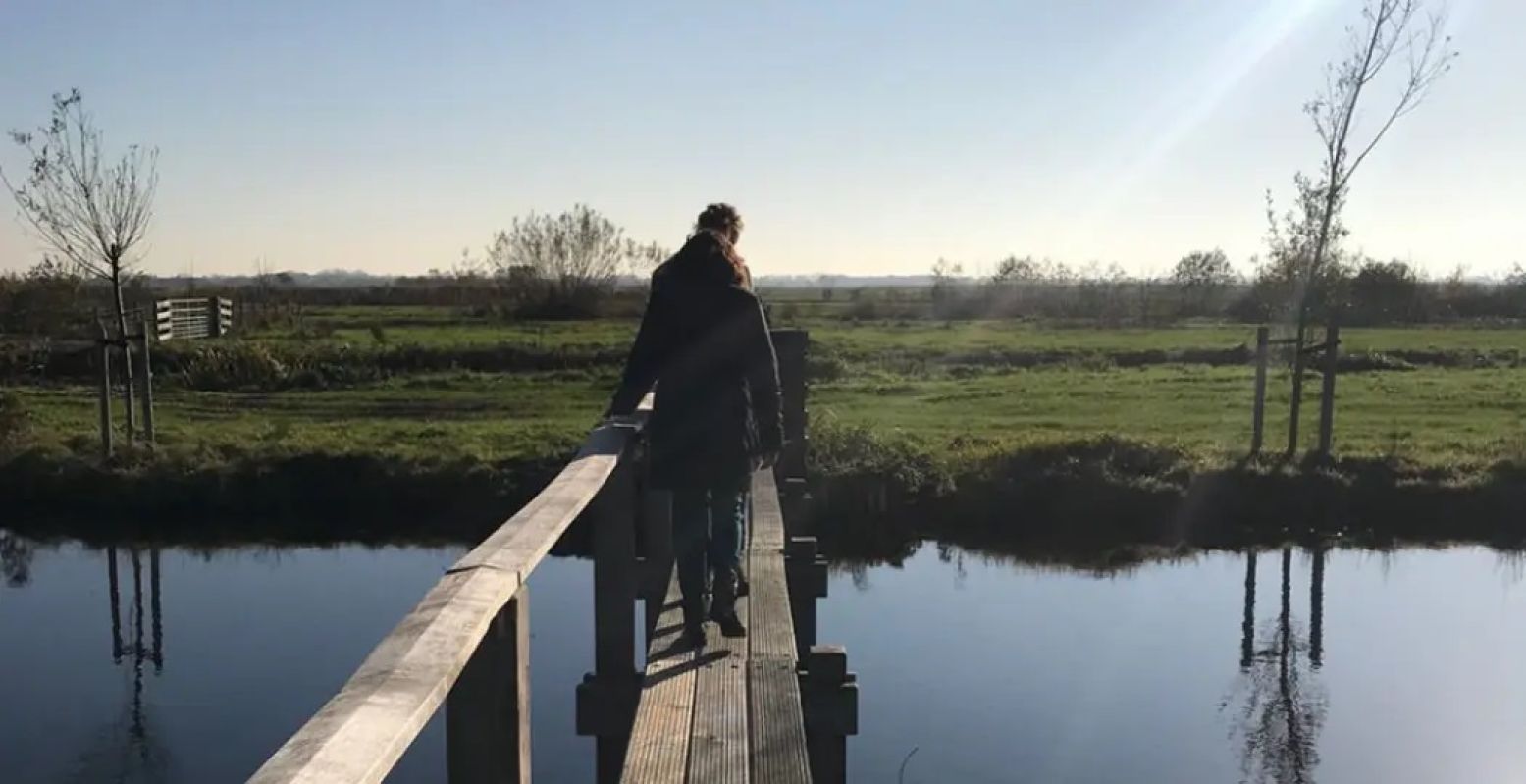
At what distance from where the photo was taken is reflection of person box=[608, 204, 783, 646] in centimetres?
457

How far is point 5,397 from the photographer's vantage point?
18.6 m

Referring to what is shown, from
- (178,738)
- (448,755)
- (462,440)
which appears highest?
(448,755)

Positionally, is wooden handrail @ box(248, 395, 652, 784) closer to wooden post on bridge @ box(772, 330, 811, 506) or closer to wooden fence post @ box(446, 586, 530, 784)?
wooden fence post @ box(446, 586, 530, 784)

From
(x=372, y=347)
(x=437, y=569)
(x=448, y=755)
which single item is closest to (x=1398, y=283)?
(x=372, y=347)

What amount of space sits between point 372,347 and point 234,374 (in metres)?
3.54

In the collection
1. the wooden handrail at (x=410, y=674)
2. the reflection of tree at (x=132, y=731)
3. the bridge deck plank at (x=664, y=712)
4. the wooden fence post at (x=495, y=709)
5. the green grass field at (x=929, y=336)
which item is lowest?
the reflection of tree at (x=132, y=731)

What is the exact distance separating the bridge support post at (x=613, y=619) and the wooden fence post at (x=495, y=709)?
6.04ft

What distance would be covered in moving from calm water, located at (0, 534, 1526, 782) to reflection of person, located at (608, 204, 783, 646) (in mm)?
4224

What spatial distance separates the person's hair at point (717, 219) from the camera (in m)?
4.74

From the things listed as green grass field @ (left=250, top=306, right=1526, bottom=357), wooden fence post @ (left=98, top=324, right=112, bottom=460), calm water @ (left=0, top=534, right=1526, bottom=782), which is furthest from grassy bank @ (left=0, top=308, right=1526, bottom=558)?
green grass field @ (left=250, top=306, right=1526, bottom=357)

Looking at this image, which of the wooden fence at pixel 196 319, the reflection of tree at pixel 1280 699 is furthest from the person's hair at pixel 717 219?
the wooden fence at pixel 196 319

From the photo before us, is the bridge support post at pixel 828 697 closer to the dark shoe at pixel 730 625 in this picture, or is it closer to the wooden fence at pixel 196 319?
the dark shoe at pixel 730 625

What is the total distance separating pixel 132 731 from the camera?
9.50m

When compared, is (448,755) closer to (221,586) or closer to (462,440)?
(221,586)
